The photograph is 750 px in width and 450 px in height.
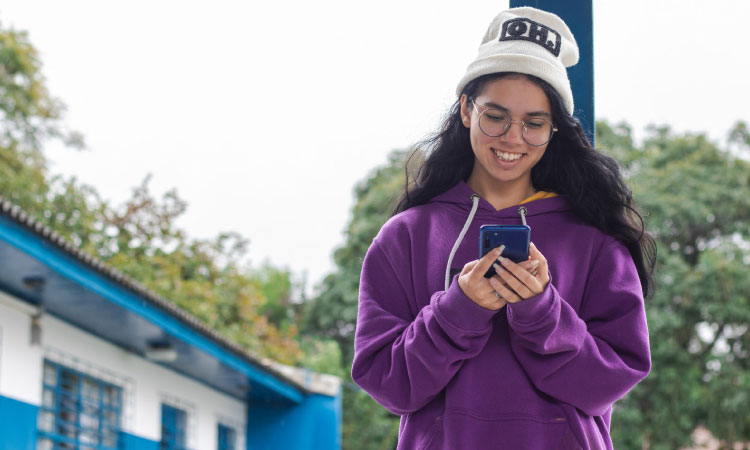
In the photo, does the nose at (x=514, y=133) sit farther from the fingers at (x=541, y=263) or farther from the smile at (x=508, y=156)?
the fingers at (x=541, y=263)

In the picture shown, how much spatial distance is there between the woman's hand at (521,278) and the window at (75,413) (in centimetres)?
767

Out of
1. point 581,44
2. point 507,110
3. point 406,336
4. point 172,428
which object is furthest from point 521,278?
point 172,428

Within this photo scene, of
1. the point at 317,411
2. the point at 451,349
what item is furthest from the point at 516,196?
the point at 317,411

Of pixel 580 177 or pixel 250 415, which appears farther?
pixel 250 415

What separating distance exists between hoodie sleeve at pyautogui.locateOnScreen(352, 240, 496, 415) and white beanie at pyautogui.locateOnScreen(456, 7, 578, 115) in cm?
38

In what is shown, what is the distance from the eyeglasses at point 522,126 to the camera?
1826 millimetres

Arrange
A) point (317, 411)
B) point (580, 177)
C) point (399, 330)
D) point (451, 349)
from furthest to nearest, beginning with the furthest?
point (317, 411) → point (580, 177) → point (399, 330) → point (451, 349)

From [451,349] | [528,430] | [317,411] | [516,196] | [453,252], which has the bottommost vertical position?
[528,430]

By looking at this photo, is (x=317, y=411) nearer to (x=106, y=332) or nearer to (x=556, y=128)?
(x=106, y=332)

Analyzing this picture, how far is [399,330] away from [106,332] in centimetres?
848

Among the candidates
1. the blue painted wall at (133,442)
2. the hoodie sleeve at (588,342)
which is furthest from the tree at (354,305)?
the hoodie sleeve at (588,342)

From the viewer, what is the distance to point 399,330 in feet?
5.95

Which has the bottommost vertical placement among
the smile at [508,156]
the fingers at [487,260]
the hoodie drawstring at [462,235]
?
the fingers at [487,260]

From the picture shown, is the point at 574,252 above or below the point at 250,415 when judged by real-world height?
below
